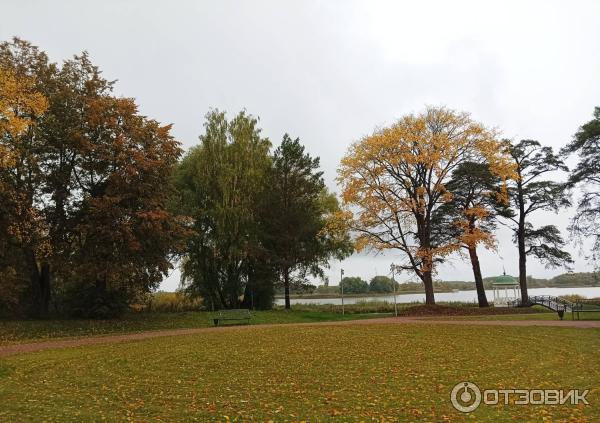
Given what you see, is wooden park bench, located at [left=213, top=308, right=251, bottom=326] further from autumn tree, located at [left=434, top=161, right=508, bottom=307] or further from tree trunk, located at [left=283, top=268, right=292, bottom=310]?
autumn tree, located at [left=434, top=161, right=508, bottom=307]

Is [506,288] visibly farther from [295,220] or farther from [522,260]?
[295,220]

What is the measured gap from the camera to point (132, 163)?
74.3ft

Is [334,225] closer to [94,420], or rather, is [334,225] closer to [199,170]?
[199,170]

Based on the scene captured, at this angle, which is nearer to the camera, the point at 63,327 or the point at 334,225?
the point at 63,327

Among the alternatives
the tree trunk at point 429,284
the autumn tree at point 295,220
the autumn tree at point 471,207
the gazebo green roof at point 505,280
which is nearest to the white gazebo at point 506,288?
the gazebo green roof at point 505,280

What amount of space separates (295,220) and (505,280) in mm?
19167

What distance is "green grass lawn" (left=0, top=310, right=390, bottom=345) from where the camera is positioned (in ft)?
64.4

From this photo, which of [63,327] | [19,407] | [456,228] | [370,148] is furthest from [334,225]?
[19,407]

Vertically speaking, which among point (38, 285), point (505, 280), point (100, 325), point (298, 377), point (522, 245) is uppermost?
point (522, 245)

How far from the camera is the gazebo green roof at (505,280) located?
38312mm

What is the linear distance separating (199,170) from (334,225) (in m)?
11.3

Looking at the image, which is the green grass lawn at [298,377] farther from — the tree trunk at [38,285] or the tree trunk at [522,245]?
the tree trunk at [522,245]

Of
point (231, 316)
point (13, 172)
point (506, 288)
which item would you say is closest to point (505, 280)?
point (506, 288)

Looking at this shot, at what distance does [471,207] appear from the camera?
31672 mm
